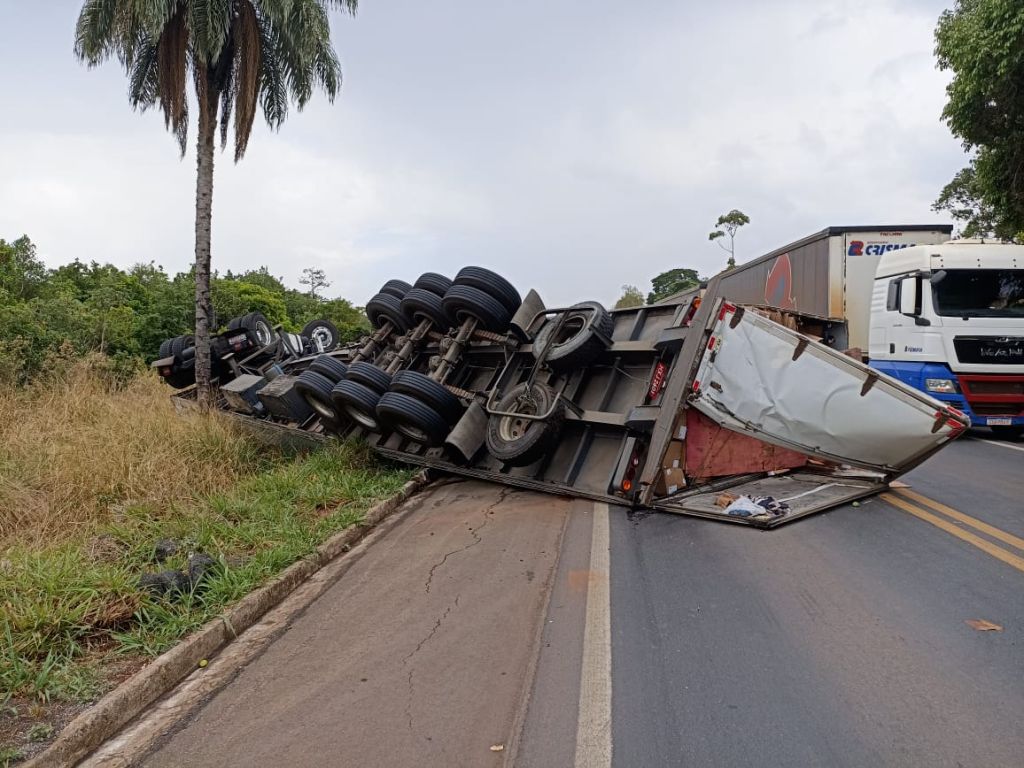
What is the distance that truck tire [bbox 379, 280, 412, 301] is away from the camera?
32.9 feet

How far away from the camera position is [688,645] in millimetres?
3469

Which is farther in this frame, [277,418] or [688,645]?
[277,418]

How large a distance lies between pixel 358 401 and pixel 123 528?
2.89 m

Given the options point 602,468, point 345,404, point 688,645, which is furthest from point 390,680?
point 345,404

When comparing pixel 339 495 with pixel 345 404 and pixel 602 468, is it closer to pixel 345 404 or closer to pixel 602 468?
pixel 345 404

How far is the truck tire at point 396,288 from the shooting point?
32.9ft

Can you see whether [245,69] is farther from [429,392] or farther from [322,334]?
[429,392]

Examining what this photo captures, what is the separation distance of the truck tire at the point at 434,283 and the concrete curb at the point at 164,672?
4.83m

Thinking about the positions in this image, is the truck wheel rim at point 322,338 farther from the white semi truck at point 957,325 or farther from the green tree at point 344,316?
the green tree at point 344,316

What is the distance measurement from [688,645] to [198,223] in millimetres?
12340

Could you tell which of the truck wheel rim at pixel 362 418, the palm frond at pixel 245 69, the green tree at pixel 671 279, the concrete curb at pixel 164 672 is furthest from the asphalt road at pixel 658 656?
the green tree at pixel 671 279

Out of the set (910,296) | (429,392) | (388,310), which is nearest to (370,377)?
(429,392)

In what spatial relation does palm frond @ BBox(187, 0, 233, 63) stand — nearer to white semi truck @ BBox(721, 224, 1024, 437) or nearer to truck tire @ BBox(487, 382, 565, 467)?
truck tire @ BBox(487, 382, 565, 467)

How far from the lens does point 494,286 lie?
837 centimetres
